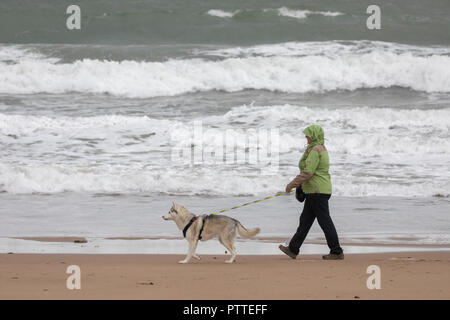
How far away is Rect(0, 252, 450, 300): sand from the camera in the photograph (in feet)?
20.2

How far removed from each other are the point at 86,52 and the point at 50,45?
75.7 inches

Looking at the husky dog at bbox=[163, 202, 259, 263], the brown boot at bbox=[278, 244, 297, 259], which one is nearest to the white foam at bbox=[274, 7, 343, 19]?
the brown boot at bbox=[278, 244, 297, 259]

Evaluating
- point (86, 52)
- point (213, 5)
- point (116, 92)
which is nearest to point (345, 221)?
point (116, 92)

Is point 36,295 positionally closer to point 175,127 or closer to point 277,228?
point 277,228

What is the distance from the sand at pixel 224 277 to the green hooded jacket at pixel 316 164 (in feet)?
2.61

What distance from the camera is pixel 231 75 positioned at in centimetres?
2614

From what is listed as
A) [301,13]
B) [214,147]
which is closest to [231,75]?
[214,147]

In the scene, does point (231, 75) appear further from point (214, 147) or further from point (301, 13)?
point (301, 13)

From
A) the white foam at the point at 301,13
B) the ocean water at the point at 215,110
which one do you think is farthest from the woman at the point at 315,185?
the white foam at the point at 301,13

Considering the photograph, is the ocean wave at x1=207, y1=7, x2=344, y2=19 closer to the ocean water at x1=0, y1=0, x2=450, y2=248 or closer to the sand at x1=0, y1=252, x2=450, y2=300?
the ocean water at x1=0, y1=0, x2=450, y2=248

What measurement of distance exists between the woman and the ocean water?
169 cm

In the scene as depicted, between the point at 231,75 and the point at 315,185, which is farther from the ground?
the point at 231,75

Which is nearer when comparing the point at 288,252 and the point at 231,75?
the point at 288,252

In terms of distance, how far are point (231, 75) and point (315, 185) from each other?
18.3 meters
